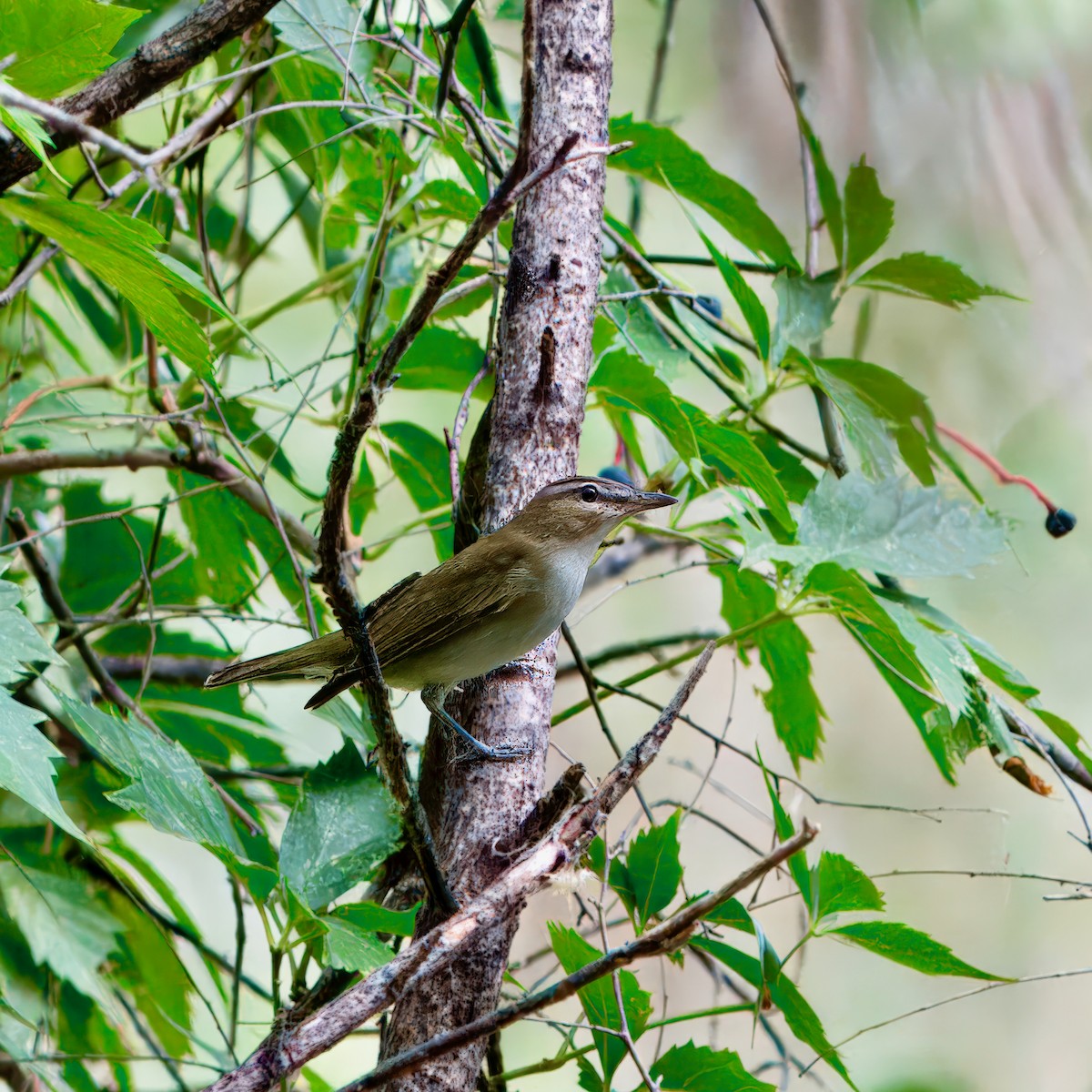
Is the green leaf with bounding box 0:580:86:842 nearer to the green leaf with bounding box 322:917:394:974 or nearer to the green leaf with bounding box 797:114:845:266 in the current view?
the green leaf with bounding box 322:917:394:974

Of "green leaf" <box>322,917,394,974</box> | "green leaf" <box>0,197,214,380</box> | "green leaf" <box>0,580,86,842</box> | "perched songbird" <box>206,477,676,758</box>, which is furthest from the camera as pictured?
"perched songbird" <box>206,477,676,758</box>

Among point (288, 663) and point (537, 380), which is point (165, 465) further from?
point (537, 380)

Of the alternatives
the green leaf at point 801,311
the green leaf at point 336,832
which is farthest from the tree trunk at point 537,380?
the green leaf at point 801,311

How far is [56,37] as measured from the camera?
1.14 metres

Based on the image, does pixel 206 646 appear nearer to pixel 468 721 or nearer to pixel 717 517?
pixel 468 721

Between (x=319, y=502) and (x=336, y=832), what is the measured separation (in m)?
0.82

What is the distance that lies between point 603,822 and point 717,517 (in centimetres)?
75

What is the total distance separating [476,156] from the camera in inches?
67.5

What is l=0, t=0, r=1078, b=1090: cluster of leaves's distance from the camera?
1117 mm

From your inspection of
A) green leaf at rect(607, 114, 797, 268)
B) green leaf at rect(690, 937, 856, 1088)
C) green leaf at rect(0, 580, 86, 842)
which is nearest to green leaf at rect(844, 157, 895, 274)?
green leaf at rect(607, 114, 797, 268)

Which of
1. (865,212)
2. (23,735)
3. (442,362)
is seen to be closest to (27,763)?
(23,735)

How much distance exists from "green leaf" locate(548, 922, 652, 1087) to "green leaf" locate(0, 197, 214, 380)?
804mm

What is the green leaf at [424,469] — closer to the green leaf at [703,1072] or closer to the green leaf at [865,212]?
the green leaf at [865,212]

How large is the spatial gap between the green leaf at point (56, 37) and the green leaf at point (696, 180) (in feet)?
2.59
